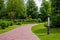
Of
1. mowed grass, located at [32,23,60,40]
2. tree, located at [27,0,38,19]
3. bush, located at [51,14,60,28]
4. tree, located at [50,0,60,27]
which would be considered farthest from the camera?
tree, located at [27,0,38,19]

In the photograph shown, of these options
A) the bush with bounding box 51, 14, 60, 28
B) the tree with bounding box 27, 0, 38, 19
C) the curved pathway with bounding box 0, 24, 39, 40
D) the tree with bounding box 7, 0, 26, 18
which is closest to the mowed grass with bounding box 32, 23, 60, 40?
the curved pathway with bounding box 0, 24, 39, 40

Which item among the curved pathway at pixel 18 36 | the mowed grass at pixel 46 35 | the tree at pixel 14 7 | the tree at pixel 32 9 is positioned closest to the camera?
the curved pathway at pixel 18 36

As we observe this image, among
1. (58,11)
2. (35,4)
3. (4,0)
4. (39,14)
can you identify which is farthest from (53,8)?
(35,4)

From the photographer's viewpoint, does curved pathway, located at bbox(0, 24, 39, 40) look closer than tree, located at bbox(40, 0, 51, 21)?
Yes

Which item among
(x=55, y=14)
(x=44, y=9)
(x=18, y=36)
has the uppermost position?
(x=55, y=14)

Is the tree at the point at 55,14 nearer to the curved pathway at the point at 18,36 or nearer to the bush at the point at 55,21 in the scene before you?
the bush at the point at 55,21

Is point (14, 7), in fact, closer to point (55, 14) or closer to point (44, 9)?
point (44, 9)

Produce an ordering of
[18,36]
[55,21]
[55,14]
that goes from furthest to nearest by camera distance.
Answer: [55,14] < [55,21] < [18,36]

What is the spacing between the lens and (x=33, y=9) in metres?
86.6

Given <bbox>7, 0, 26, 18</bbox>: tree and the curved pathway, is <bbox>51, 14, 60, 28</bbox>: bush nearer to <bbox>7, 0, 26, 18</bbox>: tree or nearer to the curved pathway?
the curved pathway

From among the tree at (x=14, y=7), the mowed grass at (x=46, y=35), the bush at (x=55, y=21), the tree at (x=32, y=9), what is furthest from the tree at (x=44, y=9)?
the mowed grass at (x=46, y=35)

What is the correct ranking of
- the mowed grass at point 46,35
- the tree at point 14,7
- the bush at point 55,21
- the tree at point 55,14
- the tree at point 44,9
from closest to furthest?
the mowed grass at point 46,35, the bush at point 55,21, the tree at point 55,14, the tree at point 14,7, the tree at point 44,9

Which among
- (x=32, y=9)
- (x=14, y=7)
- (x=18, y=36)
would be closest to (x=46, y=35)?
(x=18, y=36)

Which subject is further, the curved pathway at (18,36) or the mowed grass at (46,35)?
the mowed grass at (46,35)
